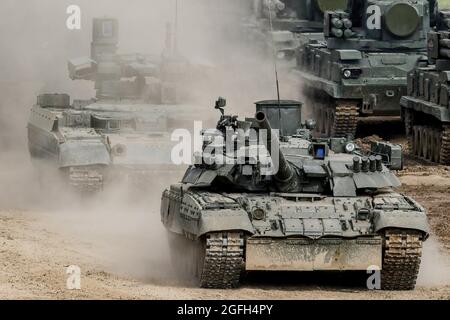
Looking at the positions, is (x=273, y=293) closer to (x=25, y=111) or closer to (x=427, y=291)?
(x=427, y=291)

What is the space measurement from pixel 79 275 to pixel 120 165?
5.85m

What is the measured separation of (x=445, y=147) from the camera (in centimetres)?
2939

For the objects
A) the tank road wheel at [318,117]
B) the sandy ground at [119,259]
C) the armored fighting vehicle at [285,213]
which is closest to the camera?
the sandy ground at [119,259]

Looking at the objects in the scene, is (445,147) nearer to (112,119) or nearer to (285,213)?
(112,119)

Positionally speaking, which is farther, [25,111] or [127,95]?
[25,111]

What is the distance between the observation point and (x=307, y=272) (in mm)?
19469

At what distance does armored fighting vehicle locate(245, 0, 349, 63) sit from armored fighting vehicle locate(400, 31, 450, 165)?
19.5 feet

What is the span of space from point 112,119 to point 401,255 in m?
8.40

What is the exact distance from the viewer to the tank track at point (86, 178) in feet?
78.0

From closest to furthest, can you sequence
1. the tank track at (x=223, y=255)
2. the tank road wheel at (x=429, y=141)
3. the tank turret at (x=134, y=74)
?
A: 1. the tank track at (x=223, y=255)
2. the tank turret at (x=134, y=74)
3. the tank road wheel at (x=429, y=141)

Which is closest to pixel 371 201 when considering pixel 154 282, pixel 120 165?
pixel 154 282

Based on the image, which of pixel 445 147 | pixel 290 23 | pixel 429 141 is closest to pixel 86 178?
pixel 445 147
